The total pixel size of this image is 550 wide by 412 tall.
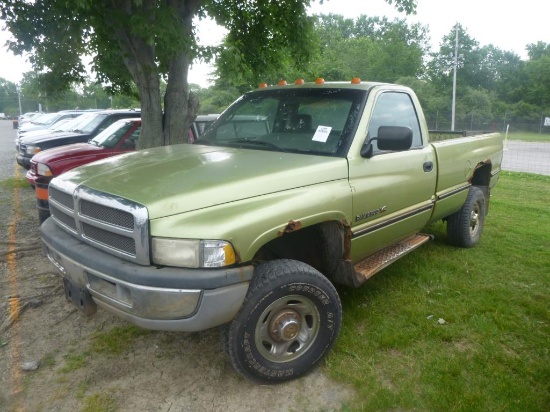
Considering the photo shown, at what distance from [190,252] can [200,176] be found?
0.60 meters

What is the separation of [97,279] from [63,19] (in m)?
4.25

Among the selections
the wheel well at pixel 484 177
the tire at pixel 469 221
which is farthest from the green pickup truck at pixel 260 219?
the wheel well at pixel 484 177

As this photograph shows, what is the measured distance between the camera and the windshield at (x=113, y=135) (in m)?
7.93

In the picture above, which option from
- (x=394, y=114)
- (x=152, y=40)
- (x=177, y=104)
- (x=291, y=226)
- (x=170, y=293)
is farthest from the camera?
(x=177, y=104)

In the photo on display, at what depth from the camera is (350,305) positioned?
4.04 metres

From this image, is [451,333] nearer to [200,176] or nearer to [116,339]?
[200,176]

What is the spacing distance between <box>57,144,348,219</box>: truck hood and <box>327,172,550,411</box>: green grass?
51.7 inches

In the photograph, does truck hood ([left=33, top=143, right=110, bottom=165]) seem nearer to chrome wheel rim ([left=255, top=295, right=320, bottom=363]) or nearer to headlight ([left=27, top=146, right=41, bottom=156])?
headlight ([left=27, top=146, right=41, bottom=156])

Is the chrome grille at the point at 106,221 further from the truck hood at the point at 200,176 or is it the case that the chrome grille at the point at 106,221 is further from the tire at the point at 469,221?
the tire at the point at 469,221

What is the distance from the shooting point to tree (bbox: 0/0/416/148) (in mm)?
5750

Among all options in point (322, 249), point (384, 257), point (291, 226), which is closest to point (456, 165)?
point (384, 257)

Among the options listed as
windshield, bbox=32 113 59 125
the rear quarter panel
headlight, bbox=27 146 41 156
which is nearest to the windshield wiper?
the rear quarter panel

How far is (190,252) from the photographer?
251 centimetres

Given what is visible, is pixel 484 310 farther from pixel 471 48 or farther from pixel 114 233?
pixel 471 48
